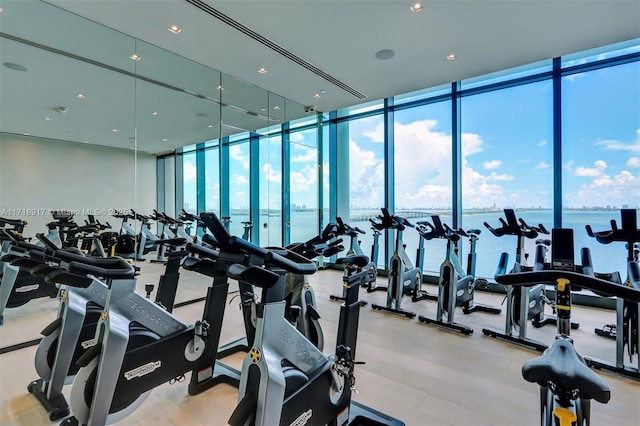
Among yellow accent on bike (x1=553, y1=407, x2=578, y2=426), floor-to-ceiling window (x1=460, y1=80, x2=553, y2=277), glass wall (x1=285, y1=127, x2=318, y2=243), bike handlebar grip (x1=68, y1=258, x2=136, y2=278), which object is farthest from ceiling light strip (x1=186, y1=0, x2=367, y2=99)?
yellow accent on bike (x1=553, y1=407, x2=578, y2=426)

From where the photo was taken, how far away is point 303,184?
7141mm

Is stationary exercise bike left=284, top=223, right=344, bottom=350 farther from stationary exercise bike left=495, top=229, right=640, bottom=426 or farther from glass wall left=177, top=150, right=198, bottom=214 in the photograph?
glass wall left=177, top=150, right=198, bottom=214

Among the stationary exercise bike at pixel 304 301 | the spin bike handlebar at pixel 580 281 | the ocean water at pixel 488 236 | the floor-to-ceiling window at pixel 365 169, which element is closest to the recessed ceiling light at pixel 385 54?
Answer: the floor-to-ceiling window at pixel 365 169

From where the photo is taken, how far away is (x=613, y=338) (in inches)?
137

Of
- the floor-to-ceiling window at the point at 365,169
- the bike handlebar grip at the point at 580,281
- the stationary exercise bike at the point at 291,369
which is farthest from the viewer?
the floor-to-ceiling window at the point at 365,169

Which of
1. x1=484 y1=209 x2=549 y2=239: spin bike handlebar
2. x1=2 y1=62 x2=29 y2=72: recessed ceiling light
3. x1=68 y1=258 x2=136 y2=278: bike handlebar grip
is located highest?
x1=2 y1=62 x2=29 y2=72: recessed ceiling light

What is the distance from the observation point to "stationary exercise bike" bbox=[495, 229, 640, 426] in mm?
802

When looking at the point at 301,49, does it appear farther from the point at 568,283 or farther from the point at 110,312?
the point at 568,283

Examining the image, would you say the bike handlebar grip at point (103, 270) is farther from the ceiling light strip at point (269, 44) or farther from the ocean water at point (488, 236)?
the ocean water at point (488, 236)

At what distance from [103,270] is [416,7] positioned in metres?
3.72

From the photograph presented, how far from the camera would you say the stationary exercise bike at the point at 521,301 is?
10.9ft

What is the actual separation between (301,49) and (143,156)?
2652mm

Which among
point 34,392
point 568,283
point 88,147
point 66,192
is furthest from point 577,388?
point 88,147

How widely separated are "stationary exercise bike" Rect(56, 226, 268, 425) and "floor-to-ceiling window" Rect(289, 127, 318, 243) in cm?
458
